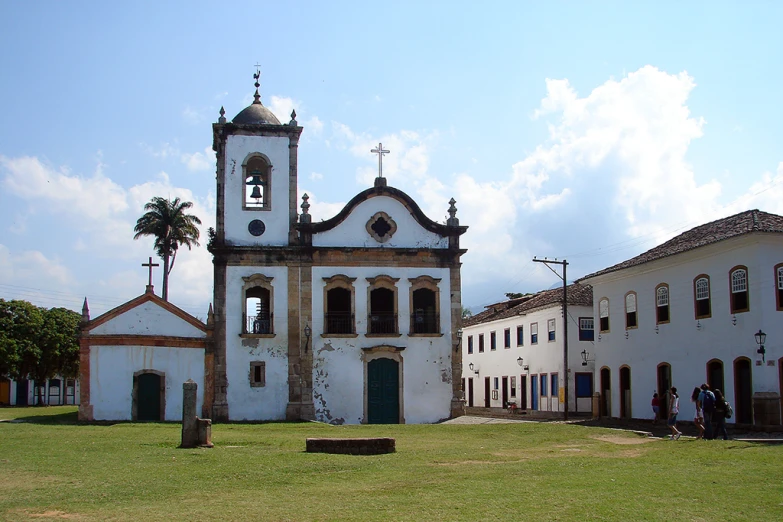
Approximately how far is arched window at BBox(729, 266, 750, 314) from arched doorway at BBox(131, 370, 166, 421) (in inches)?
778

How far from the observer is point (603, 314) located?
35.8m

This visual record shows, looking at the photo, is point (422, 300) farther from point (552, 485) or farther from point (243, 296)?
point (552, 485)

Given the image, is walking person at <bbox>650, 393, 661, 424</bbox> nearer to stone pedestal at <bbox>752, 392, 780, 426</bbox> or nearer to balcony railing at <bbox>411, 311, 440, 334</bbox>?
stone pedestal at <bbox>752, 392, 780, 426</bbox>

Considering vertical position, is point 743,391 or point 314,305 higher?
point 314,305

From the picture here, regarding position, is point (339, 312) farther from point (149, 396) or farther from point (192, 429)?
point (192, 429)

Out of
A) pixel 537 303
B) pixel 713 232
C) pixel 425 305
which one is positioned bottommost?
pixel 425 305

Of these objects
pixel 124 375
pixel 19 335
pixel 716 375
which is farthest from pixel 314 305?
pixel 19 335

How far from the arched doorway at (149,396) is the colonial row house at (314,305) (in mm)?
409

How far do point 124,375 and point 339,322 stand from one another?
8.23 metres

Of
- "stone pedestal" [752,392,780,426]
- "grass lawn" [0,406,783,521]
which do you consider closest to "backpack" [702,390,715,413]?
"grass lawn" [0,406,783,521]

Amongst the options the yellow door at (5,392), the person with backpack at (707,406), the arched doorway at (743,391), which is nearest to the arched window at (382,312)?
the arched doorway at (743,391)

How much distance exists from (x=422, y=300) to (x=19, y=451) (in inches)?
740

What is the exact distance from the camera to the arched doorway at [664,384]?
30.3 metres

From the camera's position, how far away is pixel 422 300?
113 feet
